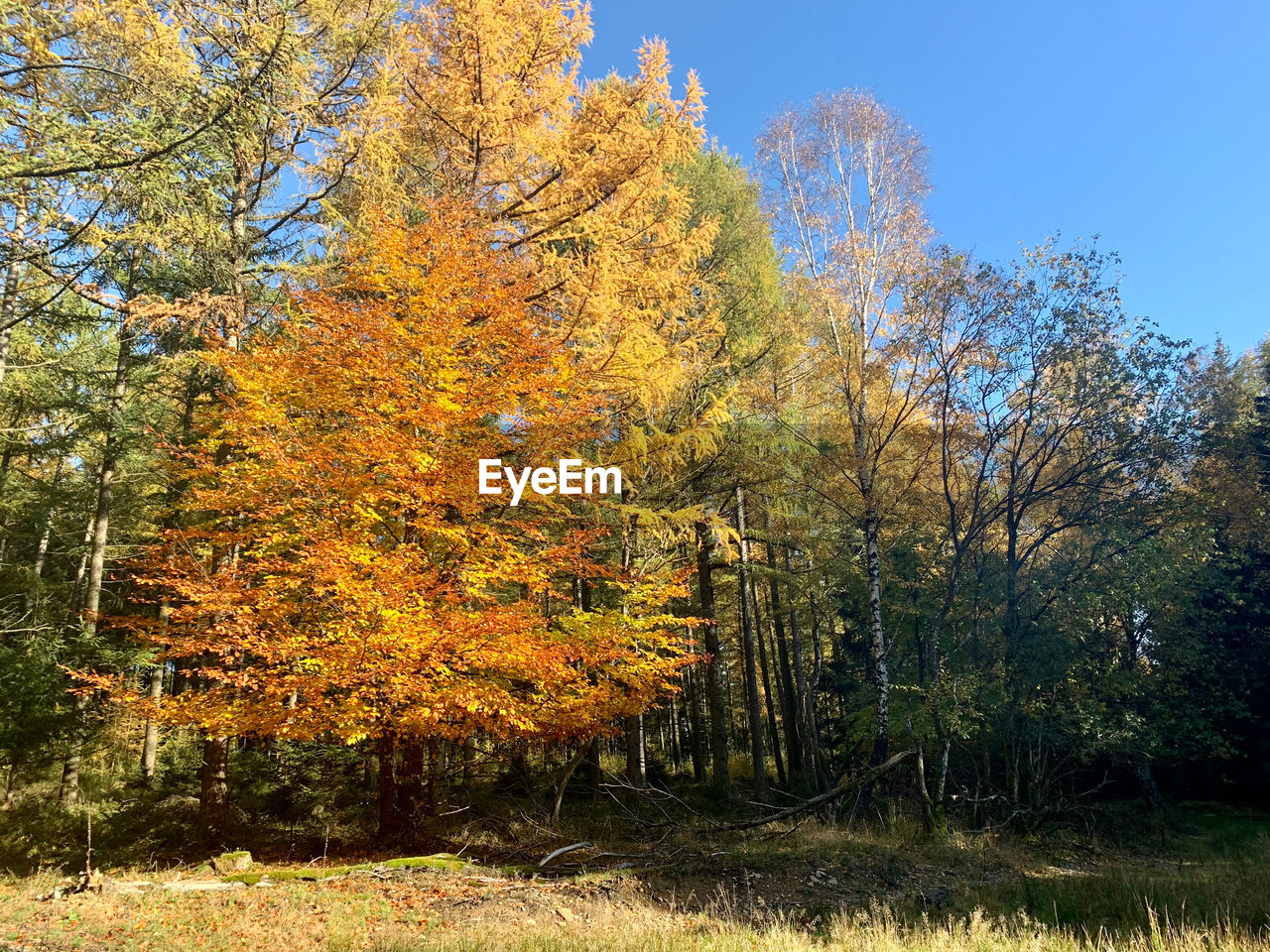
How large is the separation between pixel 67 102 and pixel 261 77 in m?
A: 1.95

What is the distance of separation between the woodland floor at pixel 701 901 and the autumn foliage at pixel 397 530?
185cm

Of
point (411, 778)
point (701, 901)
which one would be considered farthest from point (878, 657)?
point (411, 778)

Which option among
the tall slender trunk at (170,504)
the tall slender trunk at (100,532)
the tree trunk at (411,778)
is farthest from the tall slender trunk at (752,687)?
the tall slender trunk at (100,532)

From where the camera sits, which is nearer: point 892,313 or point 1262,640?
point 892,313

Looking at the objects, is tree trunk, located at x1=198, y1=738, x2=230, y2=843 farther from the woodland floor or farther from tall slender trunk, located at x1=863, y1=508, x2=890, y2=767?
tall slender trunk, located at x1=863, y1=508, x2=890, y2=767

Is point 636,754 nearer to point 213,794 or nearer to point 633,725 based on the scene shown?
point 633,725

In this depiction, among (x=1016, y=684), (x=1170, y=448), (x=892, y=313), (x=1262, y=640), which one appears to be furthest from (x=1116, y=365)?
(x=1262, y=640)

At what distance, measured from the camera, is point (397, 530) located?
376 inches

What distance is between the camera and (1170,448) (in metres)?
14.8

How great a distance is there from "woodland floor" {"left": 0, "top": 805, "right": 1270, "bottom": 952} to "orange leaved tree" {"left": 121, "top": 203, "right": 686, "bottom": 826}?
1815 mm

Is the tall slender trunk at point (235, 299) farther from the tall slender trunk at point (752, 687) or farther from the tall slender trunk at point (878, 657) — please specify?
the tall slender trunk at point (878, 657)

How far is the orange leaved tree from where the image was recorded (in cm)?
823

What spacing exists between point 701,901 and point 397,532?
628 cm

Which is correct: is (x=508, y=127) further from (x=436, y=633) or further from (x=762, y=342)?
(x=436, y=633)
